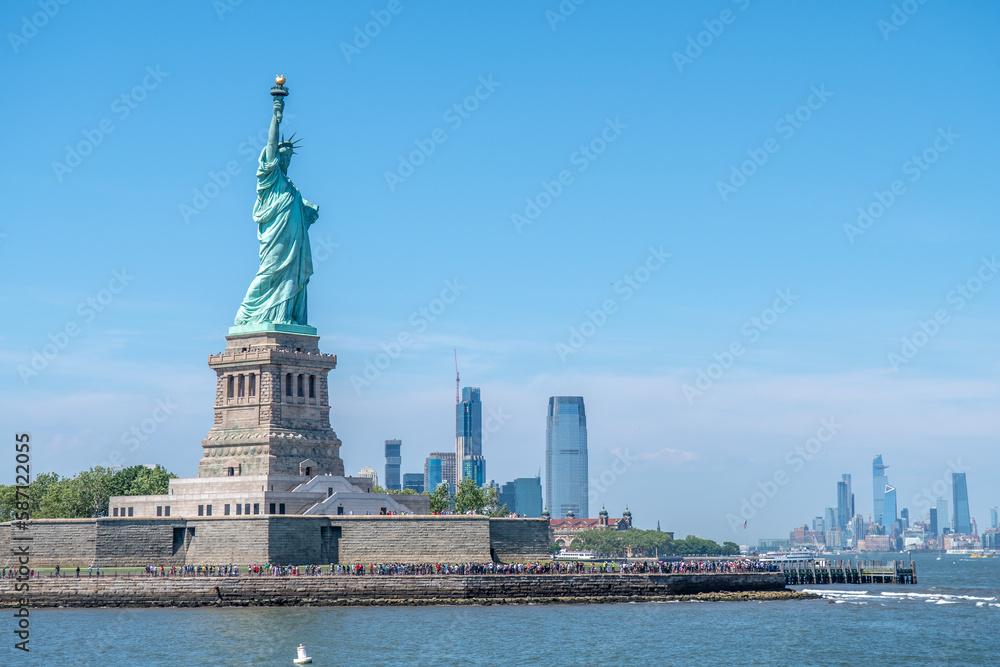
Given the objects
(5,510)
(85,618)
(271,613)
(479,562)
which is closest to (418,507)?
(479,562)

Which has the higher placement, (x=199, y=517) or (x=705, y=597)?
(x=199, y=517)

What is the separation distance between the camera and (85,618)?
81.8m

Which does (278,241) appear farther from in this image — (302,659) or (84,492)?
(302,659)

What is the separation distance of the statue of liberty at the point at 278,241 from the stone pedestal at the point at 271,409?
2.03m

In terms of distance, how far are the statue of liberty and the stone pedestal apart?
6.65 feet

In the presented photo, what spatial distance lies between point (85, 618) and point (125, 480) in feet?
142

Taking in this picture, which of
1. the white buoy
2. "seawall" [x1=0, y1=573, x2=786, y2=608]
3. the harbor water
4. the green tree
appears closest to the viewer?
the white buoy

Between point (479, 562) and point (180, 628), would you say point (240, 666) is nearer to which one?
point (180, 628)

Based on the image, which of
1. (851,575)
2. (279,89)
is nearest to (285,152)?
(279,89)

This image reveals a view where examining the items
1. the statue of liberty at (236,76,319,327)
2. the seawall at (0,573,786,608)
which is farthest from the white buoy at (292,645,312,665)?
the statue of liberty at (236,76,319,327)

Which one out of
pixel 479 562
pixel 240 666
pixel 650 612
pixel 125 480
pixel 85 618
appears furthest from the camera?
pixel 125 480

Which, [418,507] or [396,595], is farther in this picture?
[418,507]

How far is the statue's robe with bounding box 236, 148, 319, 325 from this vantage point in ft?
338

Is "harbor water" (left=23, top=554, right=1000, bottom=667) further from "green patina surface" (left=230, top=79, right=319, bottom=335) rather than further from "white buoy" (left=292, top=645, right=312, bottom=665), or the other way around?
"green patina surface" (left=230, top=79, right=319, bottom=335)
